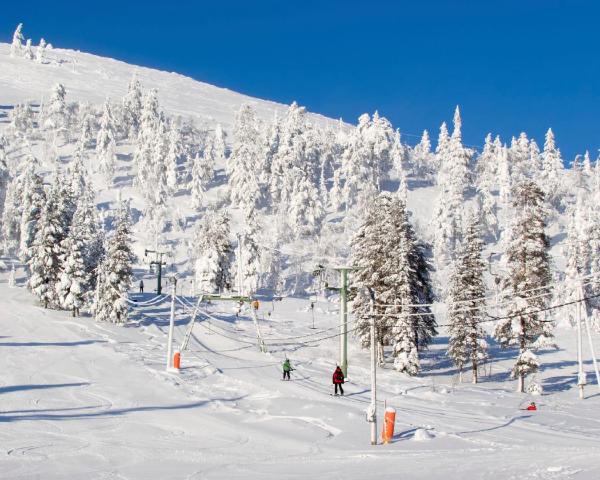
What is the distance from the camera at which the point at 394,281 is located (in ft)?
146

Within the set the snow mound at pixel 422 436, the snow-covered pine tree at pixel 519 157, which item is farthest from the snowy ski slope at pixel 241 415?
the snow-covered pine tree at pixel 519 157

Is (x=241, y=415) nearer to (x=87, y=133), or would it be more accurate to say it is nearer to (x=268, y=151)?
(x=268, y=151)

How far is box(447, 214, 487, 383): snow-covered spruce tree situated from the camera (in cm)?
4562

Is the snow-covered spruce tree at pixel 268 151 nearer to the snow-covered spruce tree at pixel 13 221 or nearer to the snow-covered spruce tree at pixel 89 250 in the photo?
the snow-covered spruce tree at pixel 13 221

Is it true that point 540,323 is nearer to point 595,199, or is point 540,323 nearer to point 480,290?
point 480,290

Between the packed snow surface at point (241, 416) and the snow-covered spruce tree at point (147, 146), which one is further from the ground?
the snow-covered spruce tree at point (147, 146)

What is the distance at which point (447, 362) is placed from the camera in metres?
52.8

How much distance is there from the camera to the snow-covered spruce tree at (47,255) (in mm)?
52750

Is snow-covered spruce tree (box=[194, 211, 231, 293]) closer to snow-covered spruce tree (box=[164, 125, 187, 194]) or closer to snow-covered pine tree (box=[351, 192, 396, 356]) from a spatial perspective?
snow-covered pine tree (box=[351, 192, 396, 356])

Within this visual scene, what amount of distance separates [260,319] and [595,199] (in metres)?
85.1

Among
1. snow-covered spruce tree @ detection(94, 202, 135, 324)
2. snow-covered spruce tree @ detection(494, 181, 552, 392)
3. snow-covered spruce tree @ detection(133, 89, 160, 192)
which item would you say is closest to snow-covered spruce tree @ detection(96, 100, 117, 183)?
snow-covered spruce tree @ detection(133, 89, 160, 192)

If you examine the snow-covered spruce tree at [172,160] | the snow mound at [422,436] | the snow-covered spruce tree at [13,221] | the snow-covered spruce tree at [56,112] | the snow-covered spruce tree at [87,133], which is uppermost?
the snow-covered spruce tree at [56,112]

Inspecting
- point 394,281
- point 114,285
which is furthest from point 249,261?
point 394,281

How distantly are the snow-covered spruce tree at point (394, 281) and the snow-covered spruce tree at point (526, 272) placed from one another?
19.0 ft
